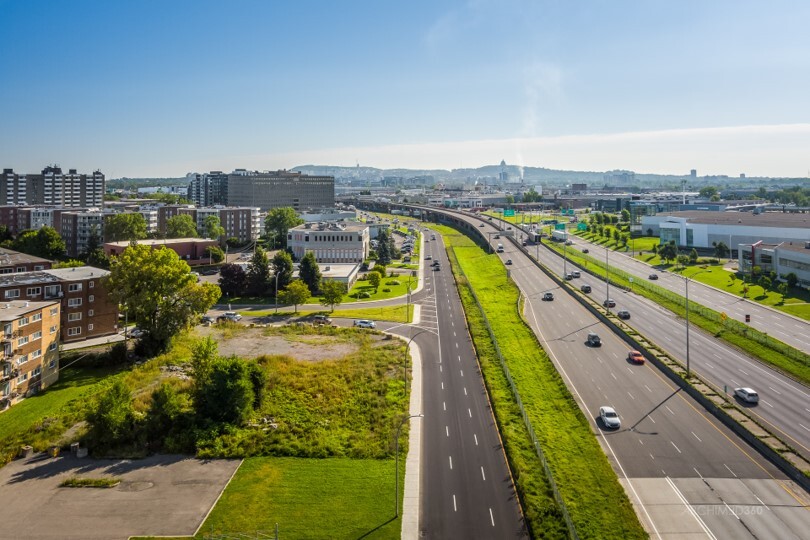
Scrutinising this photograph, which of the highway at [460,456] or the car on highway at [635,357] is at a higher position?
the car on highway at [635,357]

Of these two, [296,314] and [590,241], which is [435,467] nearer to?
[296,314]

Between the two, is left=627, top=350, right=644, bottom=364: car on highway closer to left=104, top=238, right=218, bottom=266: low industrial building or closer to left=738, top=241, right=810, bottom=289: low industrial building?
left=738, top=241, right=810, bottom=289: low industrial building

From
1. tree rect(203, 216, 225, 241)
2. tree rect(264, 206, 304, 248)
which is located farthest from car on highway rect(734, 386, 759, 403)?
tree rect(203, 216, 225, 241)

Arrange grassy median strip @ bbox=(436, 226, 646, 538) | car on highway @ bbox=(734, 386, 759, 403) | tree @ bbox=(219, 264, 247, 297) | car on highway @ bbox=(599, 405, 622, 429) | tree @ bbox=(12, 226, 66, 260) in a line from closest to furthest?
1. grassy median strip @ bbox=(436, 226, 646, 538)
2. car on highway @ bbox=(599, 405, 622, 429)
3. car on highway @ bbox=(734, 386, 759, 403)
4. tree @ bbox=(219, 264, 247, 297)
5. tree @ bbox=(12, 226, 66, 260)

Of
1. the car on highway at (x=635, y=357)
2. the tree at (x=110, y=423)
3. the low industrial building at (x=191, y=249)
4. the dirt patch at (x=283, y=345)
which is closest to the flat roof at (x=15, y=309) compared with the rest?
the tree at (x=110, y=423)

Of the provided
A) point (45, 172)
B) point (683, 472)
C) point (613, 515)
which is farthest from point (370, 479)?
point (45, 172)

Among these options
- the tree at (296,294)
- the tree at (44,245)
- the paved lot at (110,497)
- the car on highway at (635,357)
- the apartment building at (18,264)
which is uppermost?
the tree at (44,245)

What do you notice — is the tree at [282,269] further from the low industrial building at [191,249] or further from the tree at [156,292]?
the low industrial building at [191,249]
